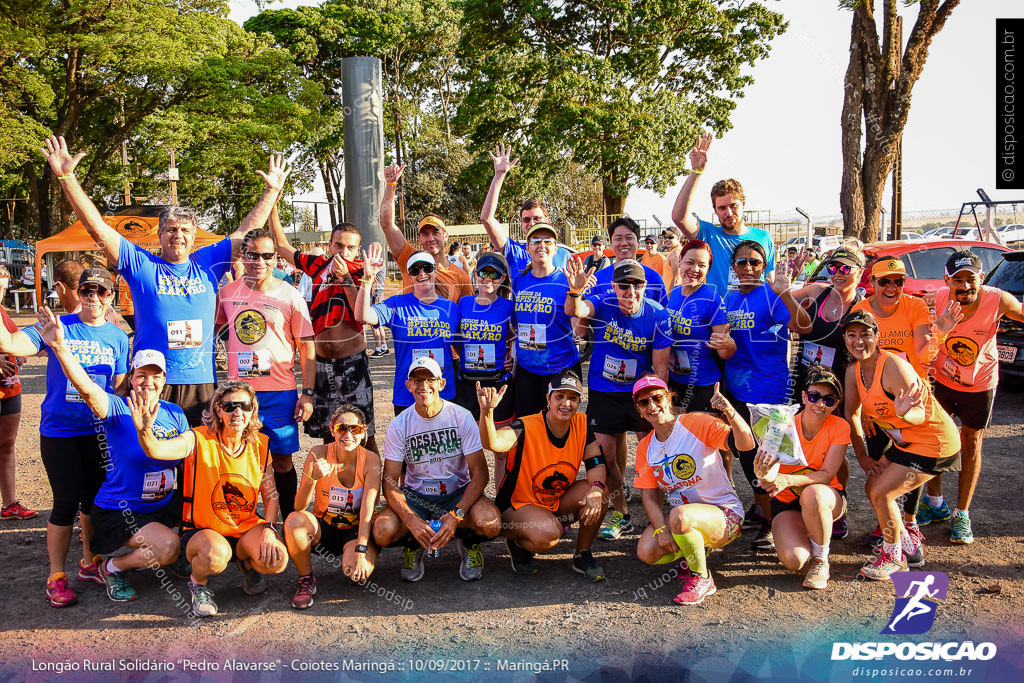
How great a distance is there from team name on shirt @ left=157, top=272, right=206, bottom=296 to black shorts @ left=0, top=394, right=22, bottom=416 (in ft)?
5.97

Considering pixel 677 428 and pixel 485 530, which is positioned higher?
pixel 677 428

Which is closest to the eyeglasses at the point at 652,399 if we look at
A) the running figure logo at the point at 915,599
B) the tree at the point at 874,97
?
the running figure logo at the point at 915,599

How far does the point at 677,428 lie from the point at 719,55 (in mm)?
25252

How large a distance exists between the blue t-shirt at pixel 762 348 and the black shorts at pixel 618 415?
73 centimetres

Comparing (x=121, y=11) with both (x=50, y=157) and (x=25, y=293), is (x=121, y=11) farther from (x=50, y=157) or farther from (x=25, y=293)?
(x=50, y=157)

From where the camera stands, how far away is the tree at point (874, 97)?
14000 mm

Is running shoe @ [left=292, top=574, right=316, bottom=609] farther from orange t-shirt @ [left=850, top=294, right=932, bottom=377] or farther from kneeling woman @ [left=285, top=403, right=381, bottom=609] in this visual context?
orange t-shirt @ [left=850, top=294, right=932, bottom=377]

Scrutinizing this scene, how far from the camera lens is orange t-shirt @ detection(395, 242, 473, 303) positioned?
5.93 meters

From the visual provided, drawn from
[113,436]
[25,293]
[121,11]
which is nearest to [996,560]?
[113,436]

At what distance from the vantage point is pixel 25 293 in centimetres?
2414

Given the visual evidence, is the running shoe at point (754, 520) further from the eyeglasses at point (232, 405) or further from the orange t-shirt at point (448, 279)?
the eyeglasses at point (232, 405)

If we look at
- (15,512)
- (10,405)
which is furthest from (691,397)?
(15,512)

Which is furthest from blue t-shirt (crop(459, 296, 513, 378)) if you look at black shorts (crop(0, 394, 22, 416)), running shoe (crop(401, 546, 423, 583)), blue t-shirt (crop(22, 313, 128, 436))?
black shorts (crop(0, 394, 22, 416))

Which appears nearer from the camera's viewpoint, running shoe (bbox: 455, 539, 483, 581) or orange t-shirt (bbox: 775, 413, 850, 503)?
orange t-shirt (bbox: 775, 413, 850, 503)
